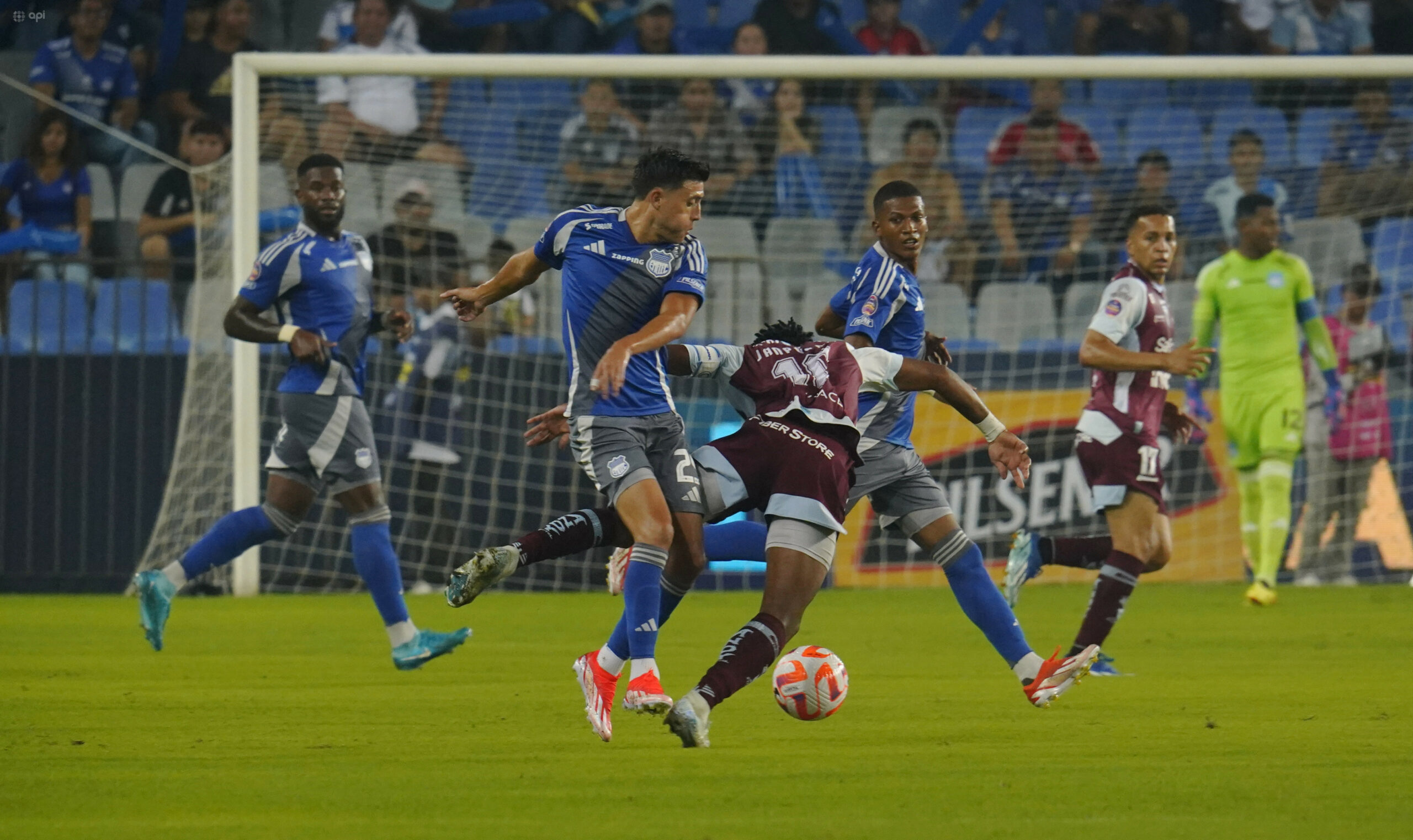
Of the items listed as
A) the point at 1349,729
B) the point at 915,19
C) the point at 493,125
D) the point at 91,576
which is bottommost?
the point at 91,576

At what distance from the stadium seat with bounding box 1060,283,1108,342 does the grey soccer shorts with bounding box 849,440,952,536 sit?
752 centimetres

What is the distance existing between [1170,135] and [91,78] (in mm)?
9288

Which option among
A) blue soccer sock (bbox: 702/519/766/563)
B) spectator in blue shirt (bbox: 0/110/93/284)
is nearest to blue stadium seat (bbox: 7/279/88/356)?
spectator in blue shirt (bbox: 0/110/93/284)

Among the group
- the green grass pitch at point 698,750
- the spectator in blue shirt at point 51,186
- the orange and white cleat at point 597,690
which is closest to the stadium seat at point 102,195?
the spectator in blue shirt at point 51,186

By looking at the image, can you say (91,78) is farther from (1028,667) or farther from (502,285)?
(1028,667)

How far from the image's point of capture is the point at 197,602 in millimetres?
11539

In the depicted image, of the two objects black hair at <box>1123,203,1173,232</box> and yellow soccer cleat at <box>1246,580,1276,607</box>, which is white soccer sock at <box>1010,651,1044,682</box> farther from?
yellow soccer cleat at <box>1246,580,1276,607</box>

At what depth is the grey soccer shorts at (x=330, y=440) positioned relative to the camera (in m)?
7.88

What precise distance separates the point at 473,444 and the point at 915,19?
23.2 ft

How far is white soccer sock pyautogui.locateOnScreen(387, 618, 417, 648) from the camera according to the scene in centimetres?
766

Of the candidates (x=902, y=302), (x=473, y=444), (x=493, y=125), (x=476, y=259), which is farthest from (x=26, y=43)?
(x=902, y=302)

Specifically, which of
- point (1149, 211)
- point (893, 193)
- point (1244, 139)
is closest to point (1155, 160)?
point (1244, 139)

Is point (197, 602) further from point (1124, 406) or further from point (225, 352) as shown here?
point (1124, 406)

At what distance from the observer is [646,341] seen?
18.5 feet
